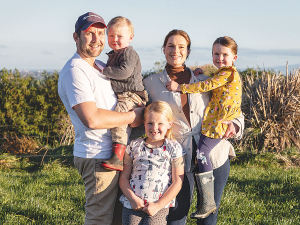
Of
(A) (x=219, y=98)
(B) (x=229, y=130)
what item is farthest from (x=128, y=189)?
(A) (x=219, y=98)

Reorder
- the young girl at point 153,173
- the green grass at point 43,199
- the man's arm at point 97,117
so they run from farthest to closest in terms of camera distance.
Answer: the green grass at point 43,199 → the young girl at point 153,173 → the man's arm at point 97,117

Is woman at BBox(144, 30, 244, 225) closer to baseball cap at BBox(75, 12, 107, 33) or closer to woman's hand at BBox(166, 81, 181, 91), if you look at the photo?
woman's hand at BBox(166, 81, 181, 91)

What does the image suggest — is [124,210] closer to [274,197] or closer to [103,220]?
[103,220]

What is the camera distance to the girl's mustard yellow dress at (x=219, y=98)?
9.05ft

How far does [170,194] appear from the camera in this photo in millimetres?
2475

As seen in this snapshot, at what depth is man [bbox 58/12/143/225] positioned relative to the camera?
2.35 metres

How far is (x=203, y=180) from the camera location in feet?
8.82

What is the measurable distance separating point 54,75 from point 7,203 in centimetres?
548

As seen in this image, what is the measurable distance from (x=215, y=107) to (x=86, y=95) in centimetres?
128

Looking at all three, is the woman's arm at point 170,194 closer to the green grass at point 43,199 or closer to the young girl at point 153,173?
the young girl at point 153,173

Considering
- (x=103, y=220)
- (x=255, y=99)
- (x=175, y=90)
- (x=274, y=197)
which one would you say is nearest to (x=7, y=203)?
(x=103, y=220)

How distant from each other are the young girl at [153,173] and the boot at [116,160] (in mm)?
135

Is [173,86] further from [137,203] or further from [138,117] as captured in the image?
[137,203]

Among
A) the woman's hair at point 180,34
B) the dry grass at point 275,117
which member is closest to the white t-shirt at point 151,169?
the woman's hair at point 180,34
